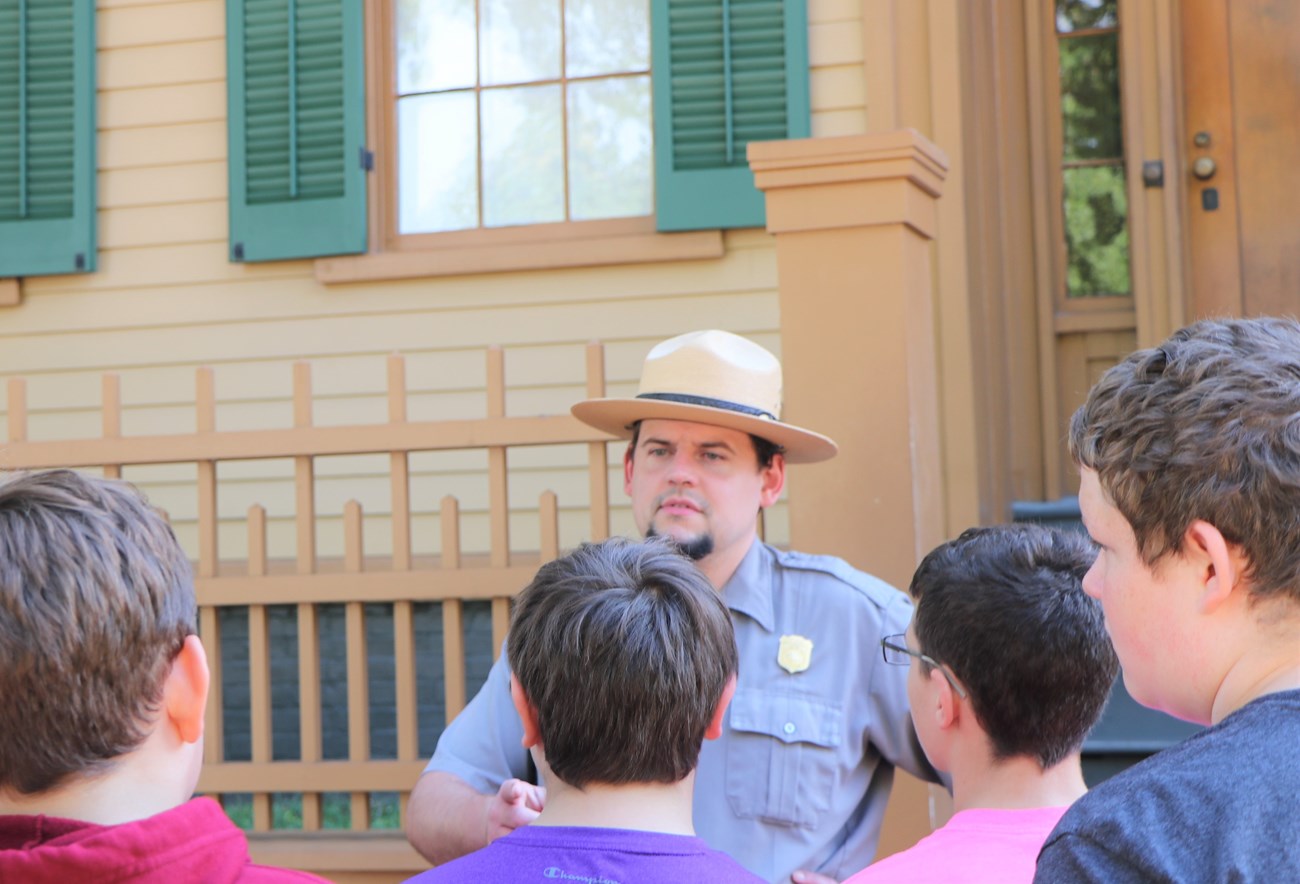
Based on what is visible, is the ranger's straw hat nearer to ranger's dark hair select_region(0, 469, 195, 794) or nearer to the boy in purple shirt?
the boy in purple shirt

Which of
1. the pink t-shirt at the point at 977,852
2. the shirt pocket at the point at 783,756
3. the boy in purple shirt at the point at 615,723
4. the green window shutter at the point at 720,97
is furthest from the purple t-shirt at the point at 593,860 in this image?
the green window shutter at the point at 720,97

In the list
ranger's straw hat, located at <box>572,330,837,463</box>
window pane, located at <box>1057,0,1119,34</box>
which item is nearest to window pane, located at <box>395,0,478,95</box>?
window pane, located at <box>1057,0,1119,34</box>

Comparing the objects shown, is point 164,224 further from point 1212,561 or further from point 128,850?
point 1212,561

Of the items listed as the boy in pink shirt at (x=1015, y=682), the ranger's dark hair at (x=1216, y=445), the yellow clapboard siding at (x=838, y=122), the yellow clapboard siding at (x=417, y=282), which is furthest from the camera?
the yellow clapboard siding at (x=417, y=282)

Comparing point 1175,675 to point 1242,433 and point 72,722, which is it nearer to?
point 1242,433

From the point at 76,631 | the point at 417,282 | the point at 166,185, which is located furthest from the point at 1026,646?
the point at 166,185

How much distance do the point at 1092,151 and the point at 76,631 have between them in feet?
15.7

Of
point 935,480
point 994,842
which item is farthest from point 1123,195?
point 994,842

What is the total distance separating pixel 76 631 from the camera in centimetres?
128

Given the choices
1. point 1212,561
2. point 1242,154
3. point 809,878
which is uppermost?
point 1242,154

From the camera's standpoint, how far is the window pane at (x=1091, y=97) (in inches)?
209

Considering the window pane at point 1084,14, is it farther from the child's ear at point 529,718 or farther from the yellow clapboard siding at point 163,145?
the child's ear at point 529,718

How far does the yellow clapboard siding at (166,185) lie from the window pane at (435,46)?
886 millimetres

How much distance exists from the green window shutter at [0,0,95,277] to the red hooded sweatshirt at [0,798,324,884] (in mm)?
5285
